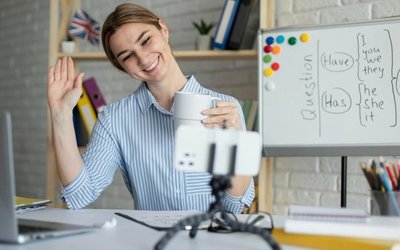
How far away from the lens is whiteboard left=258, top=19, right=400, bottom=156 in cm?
183

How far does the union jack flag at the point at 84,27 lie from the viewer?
262 centimetres

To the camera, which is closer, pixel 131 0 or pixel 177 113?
pixel 177 113

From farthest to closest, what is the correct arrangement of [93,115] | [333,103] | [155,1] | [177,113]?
[155,1]
[93,115]
[333,103]
[177,113]

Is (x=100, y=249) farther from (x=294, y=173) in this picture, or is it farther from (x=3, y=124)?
(x=294, y=173)

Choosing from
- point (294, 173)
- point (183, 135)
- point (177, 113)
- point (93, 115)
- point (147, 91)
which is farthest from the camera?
point (93, 115)

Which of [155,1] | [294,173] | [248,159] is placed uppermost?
[155,1]

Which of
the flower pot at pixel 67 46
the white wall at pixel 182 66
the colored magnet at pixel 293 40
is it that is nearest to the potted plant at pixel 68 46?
the flower pot at pixel 67 46

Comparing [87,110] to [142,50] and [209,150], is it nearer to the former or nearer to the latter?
[142,50]

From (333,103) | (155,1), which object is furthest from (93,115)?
(333,103)

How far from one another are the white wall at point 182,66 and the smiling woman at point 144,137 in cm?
83

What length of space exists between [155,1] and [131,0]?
0.20 metres

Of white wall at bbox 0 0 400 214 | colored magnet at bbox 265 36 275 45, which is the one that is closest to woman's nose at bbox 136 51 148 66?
colored magnet at bbox 265 36 275 45

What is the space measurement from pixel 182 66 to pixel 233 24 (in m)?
0.54

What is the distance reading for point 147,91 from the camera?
1.61m
